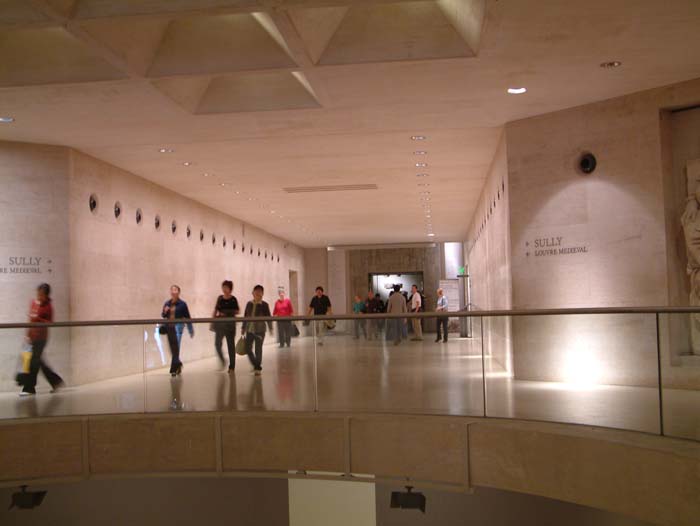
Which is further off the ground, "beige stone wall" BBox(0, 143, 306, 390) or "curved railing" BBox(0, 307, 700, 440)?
"beige stone wall" BBox(0, 143, 306, 390)

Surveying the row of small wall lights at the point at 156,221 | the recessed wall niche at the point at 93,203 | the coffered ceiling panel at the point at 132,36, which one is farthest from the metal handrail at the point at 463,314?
the row of small wall lights at the point at 156,221

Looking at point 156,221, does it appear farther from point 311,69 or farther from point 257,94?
point 311,69

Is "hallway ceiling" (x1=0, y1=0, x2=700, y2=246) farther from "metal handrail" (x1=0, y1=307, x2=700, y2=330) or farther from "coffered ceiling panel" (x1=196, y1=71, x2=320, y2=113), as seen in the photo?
"metal handrail" (x1=0, y1=307, x2=700, y2=330)

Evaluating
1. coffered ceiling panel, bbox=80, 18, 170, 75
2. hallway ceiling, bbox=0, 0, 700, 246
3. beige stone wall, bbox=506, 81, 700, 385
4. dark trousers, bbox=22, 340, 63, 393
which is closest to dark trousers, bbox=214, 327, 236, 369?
dark trousers, bbox=22, 340, 63, 393

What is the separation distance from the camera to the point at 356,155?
14.9 meters

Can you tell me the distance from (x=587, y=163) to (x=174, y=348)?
23.2 ft

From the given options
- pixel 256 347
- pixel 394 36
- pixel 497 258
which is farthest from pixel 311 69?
pixel 497 258

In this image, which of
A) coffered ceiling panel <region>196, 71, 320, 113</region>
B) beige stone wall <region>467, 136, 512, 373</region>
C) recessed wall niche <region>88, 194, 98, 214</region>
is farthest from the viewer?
recessed wall niche <region>88, 194, 98, 214</region>

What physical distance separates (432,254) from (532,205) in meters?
27.9

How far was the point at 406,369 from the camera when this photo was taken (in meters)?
7.96

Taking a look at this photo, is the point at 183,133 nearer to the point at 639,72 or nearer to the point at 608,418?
the point at 639,72

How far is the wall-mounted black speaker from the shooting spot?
36.7 ft

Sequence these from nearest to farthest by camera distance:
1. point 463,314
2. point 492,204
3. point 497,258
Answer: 1. point 463,314
2. point 497,258
3. point 492,204

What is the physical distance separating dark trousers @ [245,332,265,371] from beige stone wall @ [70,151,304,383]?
466 millimetres
